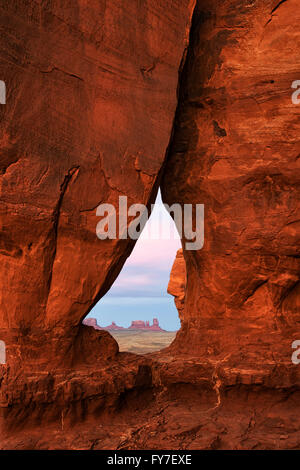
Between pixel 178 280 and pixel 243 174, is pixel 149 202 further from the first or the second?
pixel 178 280

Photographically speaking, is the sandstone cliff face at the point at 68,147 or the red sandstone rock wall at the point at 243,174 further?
the red sandstone rock wall at the point at 243,174

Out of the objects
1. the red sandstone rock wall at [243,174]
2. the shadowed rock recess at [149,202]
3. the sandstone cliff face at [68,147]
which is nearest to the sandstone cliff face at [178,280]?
the shadowed rock recess at [149,202]

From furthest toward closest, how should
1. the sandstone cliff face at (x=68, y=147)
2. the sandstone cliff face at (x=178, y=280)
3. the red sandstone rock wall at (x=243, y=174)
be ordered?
1. the sandstone cliff face at (x=178, y=280)
2. the red sandstone rock wall at (x=243, y=174)
3. the sandstone cliff face at (x=68, y=147)

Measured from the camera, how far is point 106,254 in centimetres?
416

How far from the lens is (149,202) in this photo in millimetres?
4523

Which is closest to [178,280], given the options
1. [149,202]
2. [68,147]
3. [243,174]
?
[243,174]

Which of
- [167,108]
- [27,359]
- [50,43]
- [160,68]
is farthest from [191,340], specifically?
[50,43]

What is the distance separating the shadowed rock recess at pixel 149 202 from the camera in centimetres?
372

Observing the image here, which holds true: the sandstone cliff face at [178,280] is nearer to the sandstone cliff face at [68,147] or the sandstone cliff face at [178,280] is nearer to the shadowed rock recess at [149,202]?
the shadowed rock recess at [149,202]

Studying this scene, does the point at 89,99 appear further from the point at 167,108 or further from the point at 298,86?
the point at 298,86

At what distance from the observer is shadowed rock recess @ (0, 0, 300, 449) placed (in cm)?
372

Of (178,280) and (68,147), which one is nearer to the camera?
(68,147)

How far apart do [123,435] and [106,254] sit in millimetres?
1620

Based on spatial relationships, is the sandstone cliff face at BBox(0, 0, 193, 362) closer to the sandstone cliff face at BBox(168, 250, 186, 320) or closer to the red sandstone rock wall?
the red sandstone rock wall
